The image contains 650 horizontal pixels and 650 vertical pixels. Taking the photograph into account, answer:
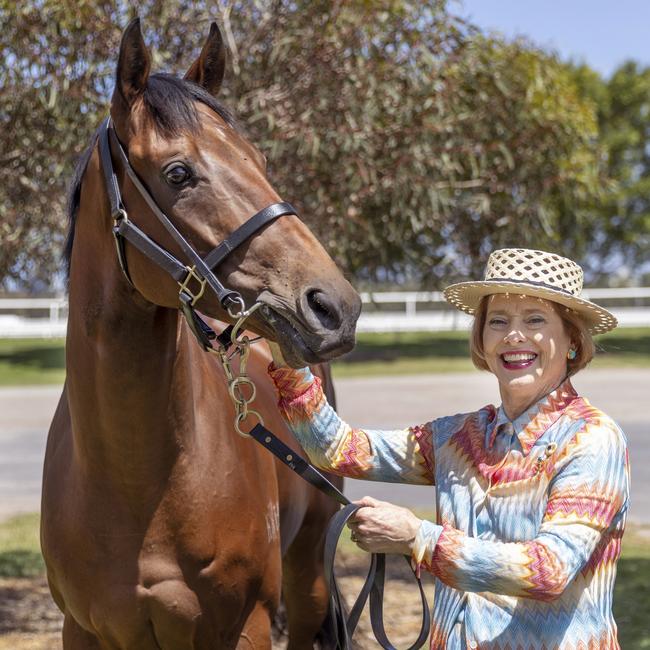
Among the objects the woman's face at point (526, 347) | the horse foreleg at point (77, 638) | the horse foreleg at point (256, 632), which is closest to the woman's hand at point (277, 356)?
the woman's face at point (526, 347)

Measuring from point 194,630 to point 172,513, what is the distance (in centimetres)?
35

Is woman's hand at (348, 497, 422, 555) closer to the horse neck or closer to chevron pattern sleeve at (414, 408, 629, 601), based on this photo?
chevron pattern sleeve at (414, 408, 629, 601)

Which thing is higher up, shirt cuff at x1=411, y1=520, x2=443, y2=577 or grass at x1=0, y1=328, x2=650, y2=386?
shirt cuff at x1=411, y1=520, x2=443, y2=577

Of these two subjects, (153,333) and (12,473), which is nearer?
(153,333)

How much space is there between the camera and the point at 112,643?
2617 mm

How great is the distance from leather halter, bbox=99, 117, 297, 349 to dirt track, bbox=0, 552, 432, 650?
9.28ft

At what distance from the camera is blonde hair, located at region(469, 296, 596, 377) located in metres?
2.20

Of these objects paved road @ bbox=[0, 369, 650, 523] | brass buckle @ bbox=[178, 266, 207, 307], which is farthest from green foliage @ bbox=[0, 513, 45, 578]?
brass buckle @ bbox=[178, 266, 207, 307]

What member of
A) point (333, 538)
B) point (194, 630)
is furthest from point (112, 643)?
point (333, 538)

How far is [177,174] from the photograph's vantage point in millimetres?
2260

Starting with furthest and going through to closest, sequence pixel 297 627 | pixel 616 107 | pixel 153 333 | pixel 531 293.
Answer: pixel 616 107
pixel 297 627
pixel 153 333
pixel 531 293

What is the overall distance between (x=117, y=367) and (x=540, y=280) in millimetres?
1120

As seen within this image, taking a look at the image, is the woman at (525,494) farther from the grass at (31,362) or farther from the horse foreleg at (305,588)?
the grass at (31,362)

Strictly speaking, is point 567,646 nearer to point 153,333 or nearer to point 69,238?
point 153,333
